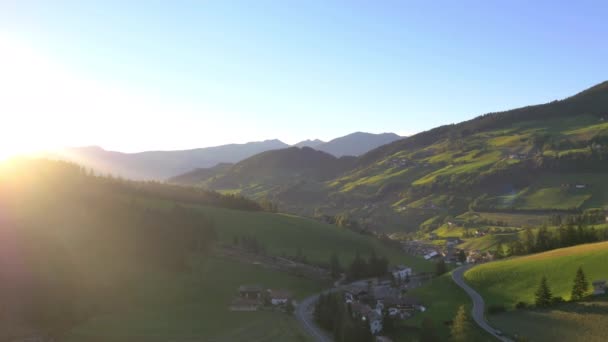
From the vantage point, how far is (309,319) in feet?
278

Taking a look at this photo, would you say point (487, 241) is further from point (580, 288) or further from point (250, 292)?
point (580, 288)

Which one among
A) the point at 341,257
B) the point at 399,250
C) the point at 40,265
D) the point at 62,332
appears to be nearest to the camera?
the point at 62,332

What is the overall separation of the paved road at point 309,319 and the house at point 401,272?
29747 millimetres

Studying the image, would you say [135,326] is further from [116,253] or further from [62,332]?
[116,253]

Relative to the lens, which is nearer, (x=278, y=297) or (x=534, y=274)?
(x=534, y=274)

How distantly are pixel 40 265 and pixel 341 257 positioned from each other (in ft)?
286

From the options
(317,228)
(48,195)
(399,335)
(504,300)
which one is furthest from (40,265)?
(317,228)

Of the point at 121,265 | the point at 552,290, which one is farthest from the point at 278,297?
the point at 552,290

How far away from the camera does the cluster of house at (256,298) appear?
89894mm

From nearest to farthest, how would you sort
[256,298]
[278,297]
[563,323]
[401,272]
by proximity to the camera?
[563,323] < [256,298] < [278,297] < [401,272]

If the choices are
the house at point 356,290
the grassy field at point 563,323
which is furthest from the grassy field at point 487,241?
the grassy field at point 563,323

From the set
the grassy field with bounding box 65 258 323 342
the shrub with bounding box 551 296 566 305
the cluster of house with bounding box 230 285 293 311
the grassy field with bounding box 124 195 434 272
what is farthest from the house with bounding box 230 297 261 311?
the shrub with bounding box 551 296 566 305

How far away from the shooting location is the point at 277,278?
114 metres

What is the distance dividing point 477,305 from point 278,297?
37532 mm
